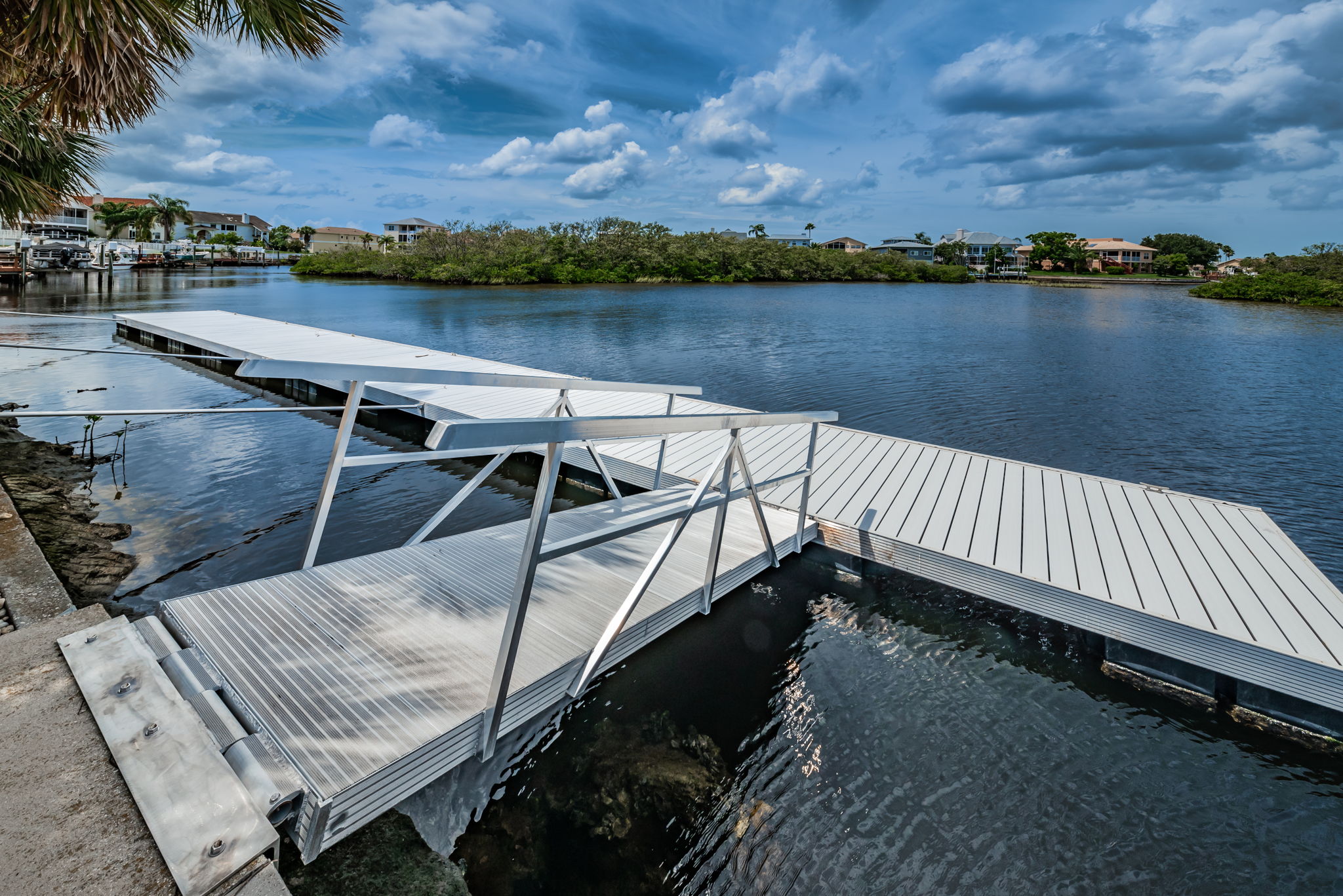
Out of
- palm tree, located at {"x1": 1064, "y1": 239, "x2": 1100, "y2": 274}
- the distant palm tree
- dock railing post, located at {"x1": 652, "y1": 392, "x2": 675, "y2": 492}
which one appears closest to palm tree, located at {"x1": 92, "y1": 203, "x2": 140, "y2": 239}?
the distant palm tree

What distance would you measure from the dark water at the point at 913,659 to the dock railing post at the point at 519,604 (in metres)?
0.61

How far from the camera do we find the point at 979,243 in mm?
113562

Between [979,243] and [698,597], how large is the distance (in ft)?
420

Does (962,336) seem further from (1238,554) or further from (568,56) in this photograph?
(568,56)

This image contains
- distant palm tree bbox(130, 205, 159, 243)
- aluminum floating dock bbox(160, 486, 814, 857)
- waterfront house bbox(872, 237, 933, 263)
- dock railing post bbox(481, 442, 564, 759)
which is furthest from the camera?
waterfront house bbox(872, 237, 933, 263)

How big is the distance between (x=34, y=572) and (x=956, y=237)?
436 feet

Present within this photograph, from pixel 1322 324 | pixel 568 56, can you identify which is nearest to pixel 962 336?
pixel 1322 324

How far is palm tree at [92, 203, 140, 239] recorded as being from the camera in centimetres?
6638

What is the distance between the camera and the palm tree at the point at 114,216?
218ft

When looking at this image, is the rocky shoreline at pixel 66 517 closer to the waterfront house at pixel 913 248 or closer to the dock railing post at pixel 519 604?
the dock railing post at pixel 519 604

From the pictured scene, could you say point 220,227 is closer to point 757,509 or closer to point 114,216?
point 114,216

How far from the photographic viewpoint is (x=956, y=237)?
11744 cm

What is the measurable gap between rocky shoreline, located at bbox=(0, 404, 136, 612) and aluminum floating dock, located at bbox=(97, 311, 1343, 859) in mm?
2178

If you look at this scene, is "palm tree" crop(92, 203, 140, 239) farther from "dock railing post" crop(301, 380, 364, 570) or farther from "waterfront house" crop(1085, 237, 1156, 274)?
"waterfront house" crop(1085, 237, 1156, 274)
